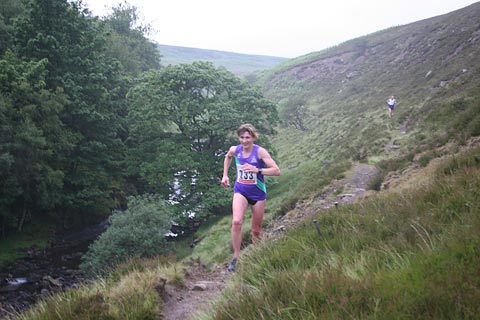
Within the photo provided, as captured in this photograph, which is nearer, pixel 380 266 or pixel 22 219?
pixel 380 266

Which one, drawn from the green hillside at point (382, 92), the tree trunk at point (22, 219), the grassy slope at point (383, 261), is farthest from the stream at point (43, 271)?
the green hillside at point (382, 92)

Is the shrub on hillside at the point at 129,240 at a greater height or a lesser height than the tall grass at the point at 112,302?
lesser

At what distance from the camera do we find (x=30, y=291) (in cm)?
1409

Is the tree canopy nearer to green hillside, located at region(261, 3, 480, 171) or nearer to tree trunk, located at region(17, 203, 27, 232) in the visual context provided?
tree trunk, located at region(17, 203, 27, 232)

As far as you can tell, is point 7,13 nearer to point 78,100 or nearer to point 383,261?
point 78,100

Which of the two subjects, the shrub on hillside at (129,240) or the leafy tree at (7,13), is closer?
the shrub on hillside at (129,240)

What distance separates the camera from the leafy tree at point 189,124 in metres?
22.6

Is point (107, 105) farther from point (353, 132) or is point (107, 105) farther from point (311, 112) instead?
point (311, 112)

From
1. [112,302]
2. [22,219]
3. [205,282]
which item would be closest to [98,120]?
[22,219]

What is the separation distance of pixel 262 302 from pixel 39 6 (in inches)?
1006

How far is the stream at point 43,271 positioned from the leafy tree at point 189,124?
5.45m

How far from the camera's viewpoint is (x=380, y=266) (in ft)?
11.7

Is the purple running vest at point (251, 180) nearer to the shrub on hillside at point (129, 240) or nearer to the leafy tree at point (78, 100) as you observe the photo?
the shrub on hillside at point (129, 240)

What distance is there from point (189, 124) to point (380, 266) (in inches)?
866
